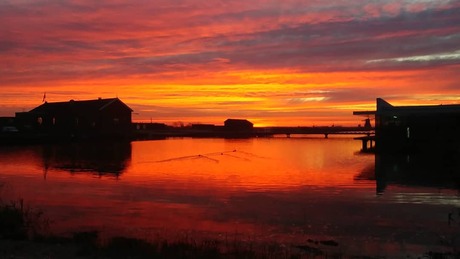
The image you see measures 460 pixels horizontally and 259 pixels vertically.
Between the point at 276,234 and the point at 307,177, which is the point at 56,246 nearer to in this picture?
the point at 276,234

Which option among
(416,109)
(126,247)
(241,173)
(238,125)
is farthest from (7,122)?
(126,247)

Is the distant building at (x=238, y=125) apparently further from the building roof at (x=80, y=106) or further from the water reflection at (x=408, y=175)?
the water reflection at (x=408, y=175)

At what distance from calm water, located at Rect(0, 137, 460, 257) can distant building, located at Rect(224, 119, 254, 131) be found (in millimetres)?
93417

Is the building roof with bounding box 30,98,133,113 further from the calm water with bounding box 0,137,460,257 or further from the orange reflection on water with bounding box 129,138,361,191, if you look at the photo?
the calm water with bounding box 0,137,460,257

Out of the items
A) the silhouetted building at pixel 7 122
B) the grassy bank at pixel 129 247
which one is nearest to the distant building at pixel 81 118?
the silhouetted building at pixel 7 122

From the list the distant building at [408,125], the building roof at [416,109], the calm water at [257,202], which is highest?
the building roof at [416,109]

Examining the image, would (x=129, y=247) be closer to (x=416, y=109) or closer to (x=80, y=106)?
(x=416, y=109)

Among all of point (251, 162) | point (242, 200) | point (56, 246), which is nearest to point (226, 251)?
point (56, 246)

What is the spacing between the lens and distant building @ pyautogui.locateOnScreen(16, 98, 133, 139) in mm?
75938

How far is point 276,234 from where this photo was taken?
1408 cm

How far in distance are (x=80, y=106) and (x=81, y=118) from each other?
3126 millimetres

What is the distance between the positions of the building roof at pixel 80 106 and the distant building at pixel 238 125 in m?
51.8

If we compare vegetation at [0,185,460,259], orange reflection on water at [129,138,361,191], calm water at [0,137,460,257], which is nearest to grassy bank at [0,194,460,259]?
vegetation at [0,185,460,259]

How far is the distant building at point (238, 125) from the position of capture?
420ft
